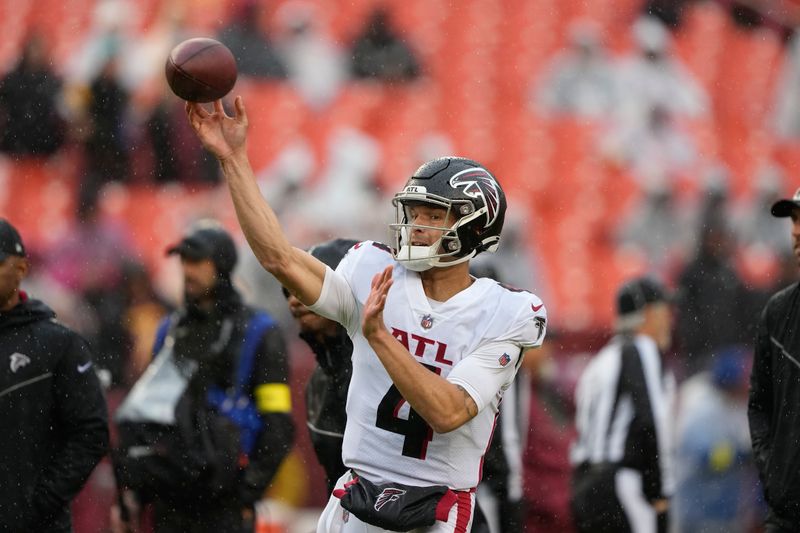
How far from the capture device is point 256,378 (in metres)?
5.38

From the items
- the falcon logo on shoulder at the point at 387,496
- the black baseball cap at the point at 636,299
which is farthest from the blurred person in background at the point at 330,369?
the black baseball cap at the point at 636,299

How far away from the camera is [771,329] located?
15.8 ft

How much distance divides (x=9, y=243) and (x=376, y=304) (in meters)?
2.09

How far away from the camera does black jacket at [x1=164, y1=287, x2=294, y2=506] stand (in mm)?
5344

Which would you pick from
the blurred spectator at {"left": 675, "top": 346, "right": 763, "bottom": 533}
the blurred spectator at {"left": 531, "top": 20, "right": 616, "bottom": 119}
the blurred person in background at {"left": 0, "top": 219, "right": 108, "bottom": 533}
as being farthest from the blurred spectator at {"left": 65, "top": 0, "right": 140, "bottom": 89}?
the blurred person in background at {"left": 0, "top": 219, "right": 108, "bottom": 533}

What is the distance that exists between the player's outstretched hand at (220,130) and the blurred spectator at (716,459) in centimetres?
523

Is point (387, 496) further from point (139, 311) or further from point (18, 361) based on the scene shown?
point (139, 311)

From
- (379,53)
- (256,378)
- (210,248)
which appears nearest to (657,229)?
(379,53)

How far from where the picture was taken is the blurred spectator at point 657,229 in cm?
1220

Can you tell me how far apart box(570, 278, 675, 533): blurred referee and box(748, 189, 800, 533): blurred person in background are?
4.97 ft

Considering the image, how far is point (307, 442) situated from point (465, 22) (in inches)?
336

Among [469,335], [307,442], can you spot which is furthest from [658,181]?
[469,335]

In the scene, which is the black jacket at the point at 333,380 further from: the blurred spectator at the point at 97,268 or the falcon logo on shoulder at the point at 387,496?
the blurred spectator at the point at 97,268

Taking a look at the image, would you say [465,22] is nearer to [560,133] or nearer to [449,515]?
[560,133]
